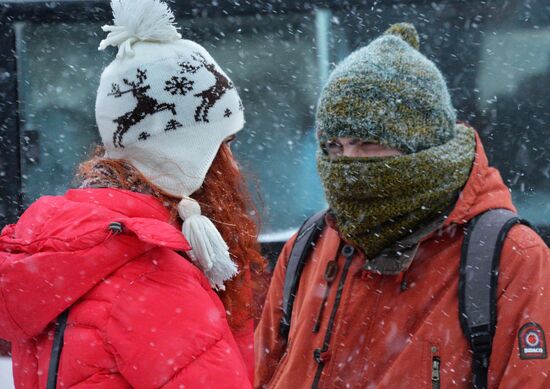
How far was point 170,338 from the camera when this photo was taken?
5.01 ft

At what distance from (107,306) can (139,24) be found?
74 centimetres

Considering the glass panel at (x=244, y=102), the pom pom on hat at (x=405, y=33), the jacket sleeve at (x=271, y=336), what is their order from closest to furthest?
the pom pom on hat at (x=405, y=33) < the jacket sleeve at (x=271, y=336) < the glass panel at (x=244, y=102)

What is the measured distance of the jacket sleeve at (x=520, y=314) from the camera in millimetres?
1741

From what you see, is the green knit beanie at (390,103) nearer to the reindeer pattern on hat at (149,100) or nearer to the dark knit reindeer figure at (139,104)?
the reindeer pattern on hat at (149,100)

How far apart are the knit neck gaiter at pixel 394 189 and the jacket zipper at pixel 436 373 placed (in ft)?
1.20

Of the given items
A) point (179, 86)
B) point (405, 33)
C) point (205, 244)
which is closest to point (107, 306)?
point (205, 244)

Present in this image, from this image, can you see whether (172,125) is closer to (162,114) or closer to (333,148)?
(162,114)

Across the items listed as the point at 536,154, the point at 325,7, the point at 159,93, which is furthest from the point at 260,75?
the point at 159,93

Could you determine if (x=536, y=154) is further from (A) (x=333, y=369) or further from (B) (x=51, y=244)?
(B) (x=51, y=244)

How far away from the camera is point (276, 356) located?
94.4 inches

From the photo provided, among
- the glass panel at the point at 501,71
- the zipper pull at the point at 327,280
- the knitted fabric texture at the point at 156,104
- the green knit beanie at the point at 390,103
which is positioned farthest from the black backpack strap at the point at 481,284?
the glass panel at the point at 501,71

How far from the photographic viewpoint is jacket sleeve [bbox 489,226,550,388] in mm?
1741

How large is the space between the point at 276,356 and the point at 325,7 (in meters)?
2.36

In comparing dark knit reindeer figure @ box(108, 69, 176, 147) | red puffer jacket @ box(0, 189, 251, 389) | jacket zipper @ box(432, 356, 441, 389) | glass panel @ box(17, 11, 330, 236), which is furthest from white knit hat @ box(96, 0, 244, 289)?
glass panel @ box(17, 11, 330, 236)
